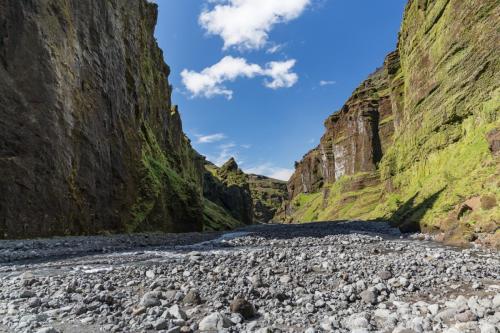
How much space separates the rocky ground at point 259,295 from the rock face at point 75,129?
37.6ft

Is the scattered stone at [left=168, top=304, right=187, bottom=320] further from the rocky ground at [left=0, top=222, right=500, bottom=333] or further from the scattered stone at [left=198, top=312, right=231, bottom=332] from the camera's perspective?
the scattered stone at [left=198, top=312, right=231, bottom=332]

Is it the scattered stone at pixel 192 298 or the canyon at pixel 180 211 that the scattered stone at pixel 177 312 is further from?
the scattered stone at pixel 192 298

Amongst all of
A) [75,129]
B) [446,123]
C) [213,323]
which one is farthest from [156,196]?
[213,323]

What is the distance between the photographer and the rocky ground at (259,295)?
5777mm

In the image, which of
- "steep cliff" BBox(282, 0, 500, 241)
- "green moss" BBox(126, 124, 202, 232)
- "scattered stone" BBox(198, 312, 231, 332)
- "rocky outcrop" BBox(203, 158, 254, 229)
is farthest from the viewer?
"rocky outcrop" BBox(203, 158, 254, 229)

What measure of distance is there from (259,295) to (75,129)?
25.2 metres

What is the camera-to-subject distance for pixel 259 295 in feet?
24.7

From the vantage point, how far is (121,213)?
31.4 m

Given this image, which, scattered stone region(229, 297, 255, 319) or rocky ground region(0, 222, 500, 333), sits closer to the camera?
rocky ground region(0, 222, 500, 333)

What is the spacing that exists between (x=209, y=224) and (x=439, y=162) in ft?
145

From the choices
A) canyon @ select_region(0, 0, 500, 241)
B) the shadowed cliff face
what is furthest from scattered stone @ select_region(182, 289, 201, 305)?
the shadowed cliff face

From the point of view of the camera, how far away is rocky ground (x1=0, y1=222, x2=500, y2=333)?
19.0 feet

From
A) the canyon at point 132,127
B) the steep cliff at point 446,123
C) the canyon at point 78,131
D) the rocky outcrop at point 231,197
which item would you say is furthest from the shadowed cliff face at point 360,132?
the canyon at point 78,131

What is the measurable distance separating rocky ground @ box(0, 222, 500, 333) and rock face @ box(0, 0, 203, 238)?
11459mm
